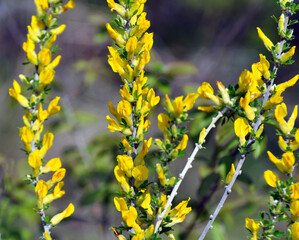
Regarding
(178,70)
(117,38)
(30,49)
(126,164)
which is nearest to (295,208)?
(126,164)

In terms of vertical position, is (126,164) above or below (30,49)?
below

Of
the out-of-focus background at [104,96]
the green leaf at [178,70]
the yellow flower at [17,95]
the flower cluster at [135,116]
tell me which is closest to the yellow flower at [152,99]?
the flower cluster at [135,116]

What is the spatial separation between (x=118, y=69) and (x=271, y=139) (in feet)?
13.7

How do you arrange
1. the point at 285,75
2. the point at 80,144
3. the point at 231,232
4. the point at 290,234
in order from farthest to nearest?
the point at 285,75, the point at 231,232, the point at 80,144, the point at 290,234

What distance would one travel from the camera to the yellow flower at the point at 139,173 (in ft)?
1.86

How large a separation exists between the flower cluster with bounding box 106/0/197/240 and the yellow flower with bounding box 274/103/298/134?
0.42 ft

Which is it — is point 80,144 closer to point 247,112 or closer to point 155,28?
point 247,112

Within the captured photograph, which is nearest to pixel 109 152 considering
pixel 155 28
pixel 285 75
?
pixel 155 28

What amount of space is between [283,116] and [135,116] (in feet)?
0.74

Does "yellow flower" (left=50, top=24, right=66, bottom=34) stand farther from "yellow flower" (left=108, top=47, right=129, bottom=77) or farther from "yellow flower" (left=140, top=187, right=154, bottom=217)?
"yellow flower" (left=140, top=187, right=154, bottom=217)

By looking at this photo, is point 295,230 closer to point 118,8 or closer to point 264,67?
point 264,67

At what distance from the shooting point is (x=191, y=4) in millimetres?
5363

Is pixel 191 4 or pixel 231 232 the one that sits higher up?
Answer: pixel 191 4

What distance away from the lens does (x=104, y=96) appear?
428 centimetres
